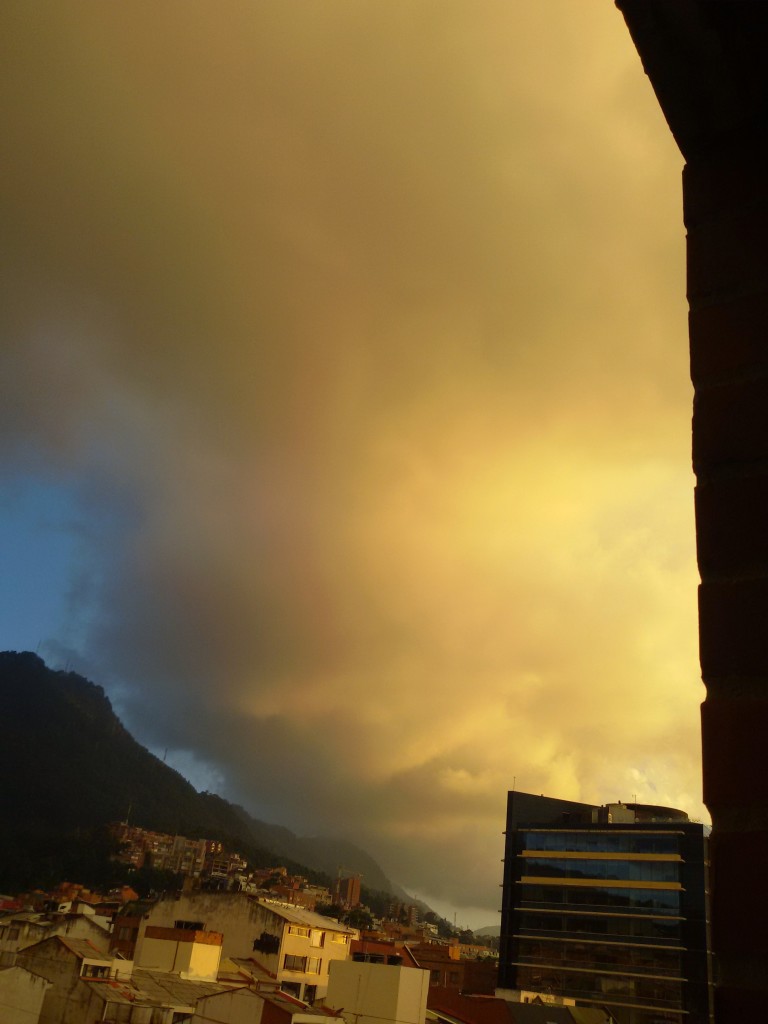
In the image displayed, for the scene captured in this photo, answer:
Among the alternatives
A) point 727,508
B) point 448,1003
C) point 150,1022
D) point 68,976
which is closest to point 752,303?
point 727,508

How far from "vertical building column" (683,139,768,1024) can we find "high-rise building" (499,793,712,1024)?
5933 cm

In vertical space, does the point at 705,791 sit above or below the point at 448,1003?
above

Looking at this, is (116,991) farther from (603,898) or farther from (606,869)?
(606,869)

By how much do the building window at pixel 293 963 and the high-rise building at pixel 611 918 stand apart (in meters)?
15.8

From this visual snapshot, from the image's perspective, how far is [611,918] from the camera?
183 ft

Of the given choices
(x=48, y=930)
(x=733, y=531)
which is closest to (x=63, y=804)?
(x=48, y=930)

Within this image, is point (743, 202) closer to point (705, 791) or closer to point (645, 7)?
point (645, 7)

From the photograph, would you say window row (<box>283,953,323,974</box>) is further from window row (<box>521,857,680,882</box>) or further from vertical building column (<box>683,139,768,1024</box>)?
vertical building column (<box>683,139,768,1024</box>)

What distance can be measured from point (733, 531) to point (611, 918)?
209 feet

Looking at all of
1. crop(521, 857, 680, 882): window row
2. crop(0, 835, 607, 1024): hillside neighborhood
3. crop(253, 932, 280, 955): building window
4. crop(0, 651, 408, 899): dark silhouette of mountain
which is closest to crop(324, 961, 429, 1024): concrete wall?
crop(0, 835, 607, 1024): hillside neighborhood

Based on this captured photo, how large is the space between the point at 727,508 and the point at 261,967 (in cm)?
4912

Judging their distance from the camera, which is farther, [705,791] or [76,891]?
[76,891]

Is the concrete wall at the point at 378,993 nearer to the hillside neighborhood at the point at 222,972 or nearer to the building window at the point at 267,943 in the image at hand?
the hillside neighborhood at the point at 222,972

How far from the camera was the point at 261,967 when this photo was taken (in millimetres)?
42938
